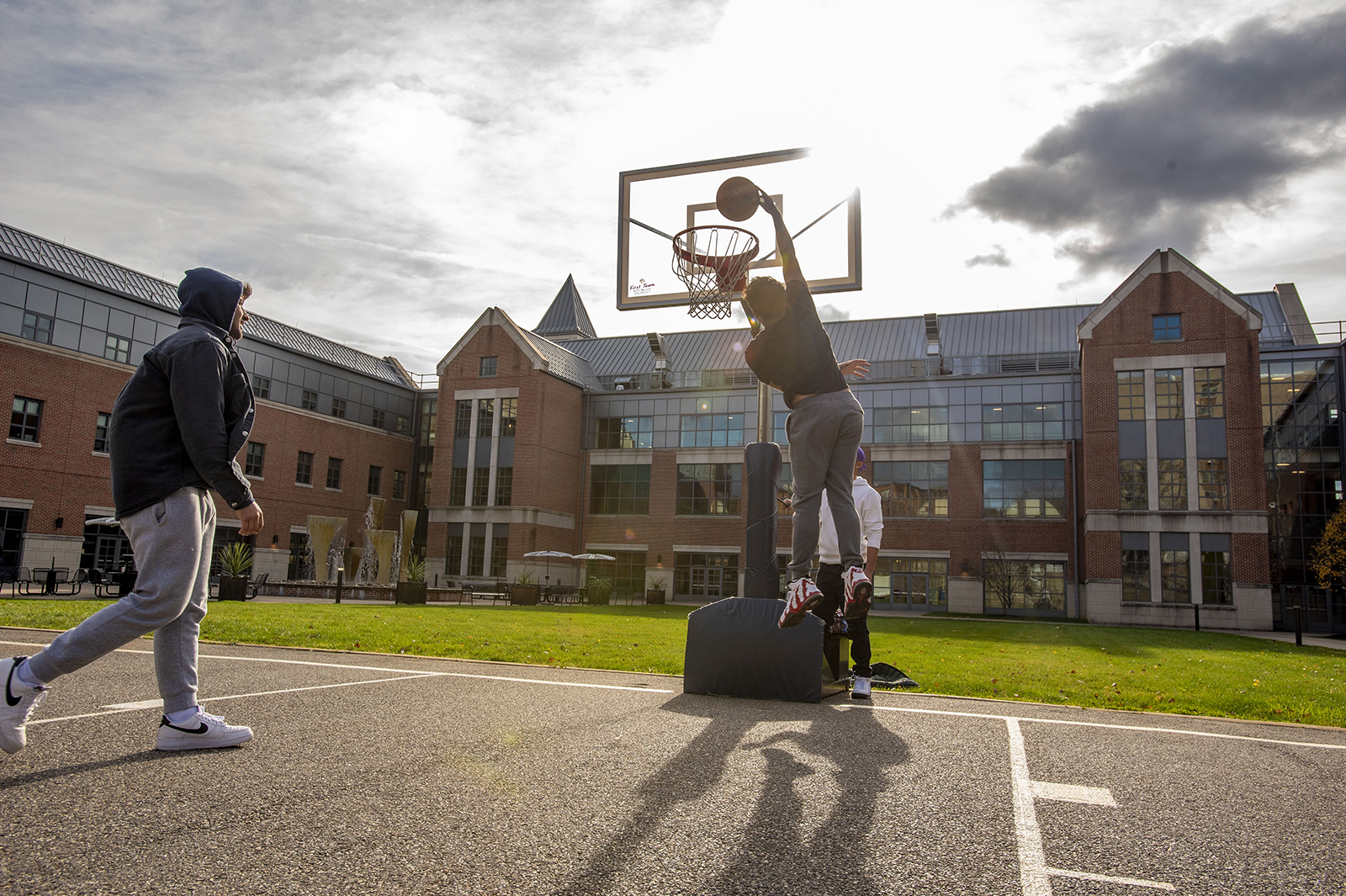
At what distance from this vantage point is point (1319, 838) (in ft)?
9.51

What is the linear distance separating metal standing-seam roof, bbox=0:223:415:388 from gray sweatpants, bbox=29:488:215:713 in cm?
2552

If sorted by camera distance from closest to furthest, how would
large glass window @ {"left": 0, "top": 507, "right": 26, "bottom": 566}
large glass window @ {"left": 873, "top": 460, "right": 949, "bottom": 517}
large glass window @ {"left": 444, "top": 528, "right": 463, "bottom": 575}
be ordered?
large glass window @ {"left": 0, "top": 507, "right": 26, "bottom": 566} → large glass window @ {"left": 873, "top": 460, "right": 949, "bottom": 517} → large glass window @ {"left": 444, "top": 528, "right": 463, "bottom": 575}

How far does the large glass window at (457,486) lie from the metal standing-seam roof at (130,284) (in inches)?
335

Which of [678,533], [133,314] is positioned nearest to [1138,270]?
[678,533]

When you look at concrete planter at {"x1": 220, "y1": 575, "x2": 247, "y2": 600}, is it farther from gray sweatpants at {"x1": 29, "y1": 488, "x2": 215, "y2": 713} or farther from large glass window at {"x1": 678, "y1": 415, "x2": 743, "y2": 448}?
large glass window at {"x1": 678, "y1": 415, "x2": 743, "y2": 448}

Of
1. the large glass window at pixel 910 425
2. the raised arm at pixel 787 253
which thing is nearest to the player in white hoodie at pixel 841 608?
the raised arm at pixel 787 253

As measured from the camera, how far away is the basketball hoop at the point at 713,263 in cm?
1010

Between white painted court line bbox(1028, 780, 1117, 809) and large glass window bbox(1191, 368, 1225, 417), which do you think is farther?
large glass window bbox(1191, 368, 1225, 417)

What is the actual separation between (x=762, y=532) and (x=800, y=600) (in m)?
1.55

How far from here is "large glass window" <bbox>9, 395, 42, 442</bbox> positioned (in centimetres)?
3200

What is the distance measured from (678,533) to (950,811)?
4340 cm

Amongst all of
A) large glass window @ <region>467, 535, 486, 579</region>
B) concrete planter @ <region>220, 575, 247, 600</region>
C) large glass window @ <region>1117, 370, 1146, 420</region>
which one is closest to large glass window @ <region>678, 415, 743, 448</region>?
large glass window @ <region>467, 535, 486, 579</region>

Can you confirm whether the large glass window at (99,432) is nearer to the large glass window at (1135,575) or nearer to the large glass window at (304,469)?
the large glass window at (304,469)

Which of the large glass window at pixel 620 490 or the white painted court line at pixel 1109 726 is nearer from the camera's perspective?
the white painted court line at pixel 1109 726
